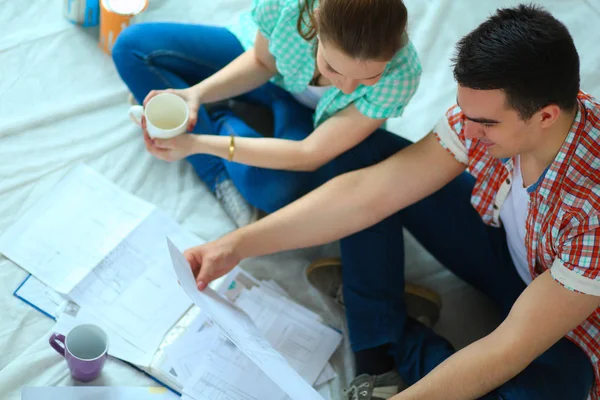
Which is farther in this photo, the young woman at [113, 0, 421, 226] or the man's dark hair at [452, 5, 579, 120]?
the young woman at [113, 0, 421, 226]

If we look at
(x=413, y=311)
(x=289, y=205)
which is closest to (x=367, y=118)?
(x=289, y=205)

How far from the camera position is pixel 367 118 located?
1.50m

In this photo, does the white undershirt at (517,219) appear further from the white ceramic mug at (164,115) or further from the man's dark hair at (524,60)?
the white ceramic mug at (164,115)

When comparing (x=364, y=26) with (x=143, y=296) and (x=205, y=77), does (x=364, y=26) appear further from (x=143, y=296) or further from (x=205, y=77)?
(x=143, y=296)

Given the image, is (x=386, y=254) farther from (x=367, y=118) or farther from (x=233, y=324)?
(x=233, y=324)

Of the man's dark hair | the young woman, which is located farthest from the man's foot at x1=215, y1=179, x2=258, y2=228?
the man's dark hair

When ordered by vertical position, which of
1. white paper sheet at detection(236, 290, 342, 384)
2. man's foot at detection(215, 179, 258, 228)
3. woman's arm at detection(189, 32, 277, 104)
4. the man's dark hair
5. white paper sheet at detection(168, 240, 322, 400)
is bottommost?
white paper sheet at detection(236, 290, 342, 384)

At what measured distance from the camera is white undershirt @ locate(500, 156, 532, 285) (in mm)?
1344

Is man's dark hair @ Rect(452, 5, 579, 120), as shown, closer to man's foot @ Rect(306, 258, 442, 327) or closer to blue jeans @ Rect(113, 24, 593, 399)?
blue jeans @ Rect(113, 24, 593, 399)

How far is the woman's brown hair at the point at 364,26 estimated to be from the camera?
126 centimetres

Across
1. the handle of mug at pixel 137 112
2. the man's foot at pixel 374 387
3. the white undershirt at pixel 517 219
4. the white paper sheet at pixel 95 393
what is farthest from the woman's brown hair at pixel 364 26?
the white paper sheet at pixel 95 393

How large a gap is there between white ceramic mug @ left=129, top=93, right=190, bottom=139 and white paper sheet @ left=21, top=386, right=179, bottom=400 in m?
0.52

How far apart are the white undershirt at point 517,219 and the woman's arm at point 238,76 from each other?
0.62 m

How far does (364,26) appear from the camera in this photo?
4.16 feet
